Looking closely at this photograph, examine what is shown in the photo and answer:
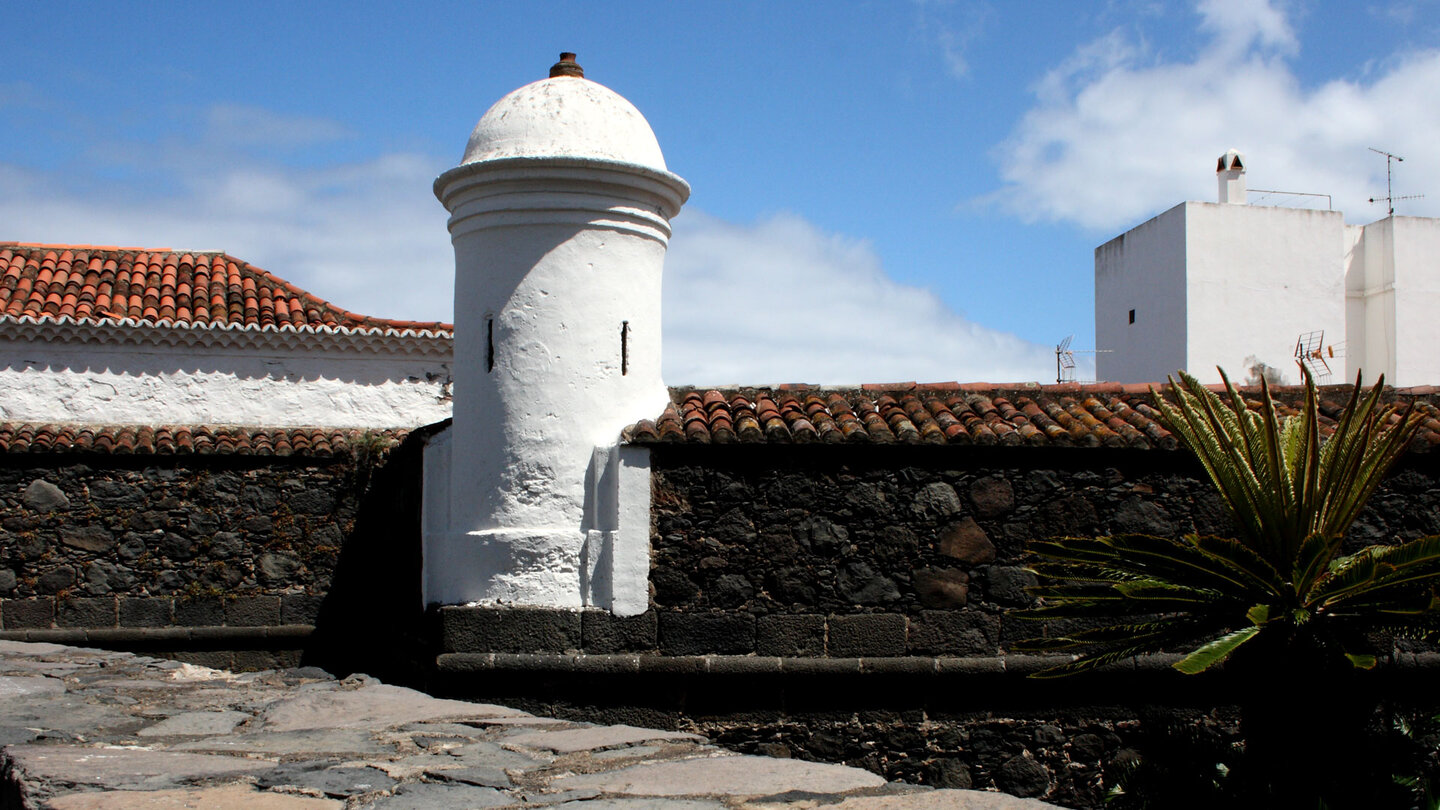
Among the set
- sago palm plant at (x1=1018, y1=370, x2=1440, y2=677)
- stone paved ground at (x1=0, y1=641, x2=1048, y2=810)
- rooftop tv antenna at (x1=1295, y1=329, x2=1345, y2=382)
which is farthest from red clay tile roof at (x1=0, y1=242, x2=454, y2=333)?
rooftop tv antenna at (x1=1295, y1=329, x2=1345, y2=382)

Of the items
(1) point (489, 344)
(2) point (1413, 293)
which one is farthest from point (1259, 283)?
(1) point (489, 344)

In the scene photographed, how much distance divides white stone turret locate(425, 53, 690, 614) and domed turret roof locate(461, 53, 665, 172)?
0.01 metres

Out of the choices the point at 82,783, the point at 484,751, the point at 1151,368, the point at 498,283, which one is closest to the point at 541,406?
the point at 498,283

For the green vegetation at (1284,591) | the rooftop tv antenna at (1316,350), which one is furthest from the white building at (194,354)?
the rooftop tv antenna at (1316,350)

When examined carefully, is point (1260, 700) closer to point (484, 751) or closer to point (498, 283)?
point (484, 751)

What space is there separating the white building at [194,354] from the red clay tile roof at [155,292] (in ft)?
0.07

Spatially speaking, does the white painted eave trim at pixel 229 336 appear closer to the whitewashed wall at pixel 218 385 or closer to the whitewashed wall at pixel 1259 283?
the whitewashed wall at pixel 218 385

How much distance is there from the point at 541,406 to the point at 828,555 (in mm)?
1848

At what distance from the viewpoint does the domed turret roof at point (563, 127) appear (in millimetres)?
6918

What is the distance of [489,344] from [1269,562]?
4.26 m

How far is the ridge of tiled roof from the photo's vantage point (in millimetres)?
6844

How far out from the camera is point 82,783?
307 cm

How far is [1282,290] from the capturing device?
19.6m

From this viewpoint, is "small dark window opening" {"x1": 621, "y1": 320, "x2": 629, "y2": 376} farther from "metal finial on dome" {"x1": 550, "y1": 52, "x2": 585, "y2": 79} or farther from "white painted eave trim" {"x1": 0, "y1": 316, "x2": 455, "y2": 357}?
"white painted eave trim" {"x1": 0, "y1": 316, "x2": 455, "y2": 357}
